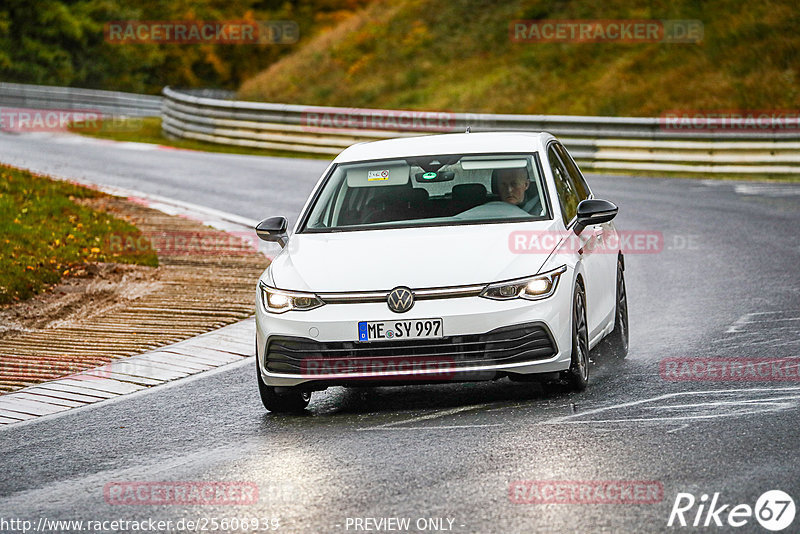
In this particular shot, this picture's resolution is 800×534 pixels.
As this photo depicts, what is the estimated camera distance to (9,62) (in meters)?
56.6

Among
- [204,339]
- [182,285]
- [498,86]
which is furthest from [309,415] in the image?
[498,86]

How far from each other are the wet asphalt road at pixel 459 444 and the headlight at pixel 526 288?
69 centimetres

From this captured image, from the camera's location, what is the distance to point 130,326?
12.0 metres

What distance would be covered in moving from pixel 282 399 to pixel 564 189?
260cm

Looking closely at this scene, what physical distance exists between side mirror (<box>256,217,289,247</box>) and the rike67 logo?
402 cm

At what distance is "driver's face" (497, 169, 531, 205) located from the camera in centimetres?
924

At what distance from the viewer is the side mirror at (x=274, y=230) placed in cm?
924

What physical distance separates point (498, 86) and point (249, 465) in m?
32.6
